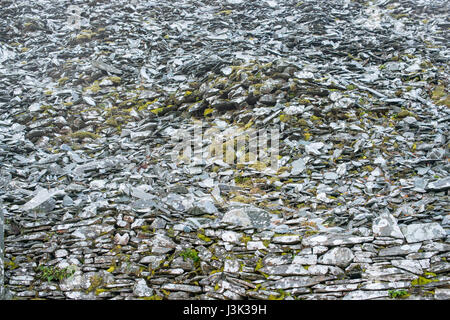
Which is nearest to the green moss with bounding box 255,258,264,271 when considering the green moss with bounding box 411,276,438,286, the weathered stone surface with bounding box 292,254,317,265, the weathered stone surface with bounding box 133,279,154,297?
the weathered stone surface with bounding box 292,254,317,265

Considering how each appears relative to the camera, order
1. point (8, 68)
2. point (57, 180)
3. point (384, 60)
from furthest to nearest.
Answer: point (8, 68) < point (384, 60) < point (57, 180)

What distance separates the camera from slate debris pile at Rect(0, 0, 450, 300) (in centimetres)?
646

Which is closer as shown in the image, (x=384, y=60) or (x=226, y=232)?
(x=226, y=232)

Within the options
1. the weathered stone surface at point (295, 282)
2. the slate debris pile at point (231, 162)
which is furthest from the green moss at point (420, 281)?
the weathered stone surface at point (295, 282)

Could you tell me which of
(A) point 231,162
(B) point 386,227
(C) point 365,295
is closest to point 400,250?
(B) point 386,227

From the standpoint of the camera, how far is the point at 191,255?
694cm

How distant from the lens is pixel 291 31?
716 inches

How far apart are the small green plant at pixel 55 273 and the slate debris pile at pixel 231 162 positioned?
0.09 feet

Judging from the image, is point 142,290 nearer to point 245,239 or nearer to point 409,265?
point 245,239

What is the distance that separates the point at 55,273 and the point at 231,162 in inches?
210

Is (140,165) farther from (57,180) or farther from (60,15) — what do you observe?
(60,15)

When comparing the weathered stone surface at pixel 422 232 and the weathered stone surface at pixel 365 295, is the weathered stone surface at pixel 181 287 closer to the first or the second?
the weathered stone surface at pixel 365 295

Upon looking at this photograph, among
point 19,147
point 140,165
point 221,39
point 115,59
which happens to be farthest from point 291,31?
point 19,147

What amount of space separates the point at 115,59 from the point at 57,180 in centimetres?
920
